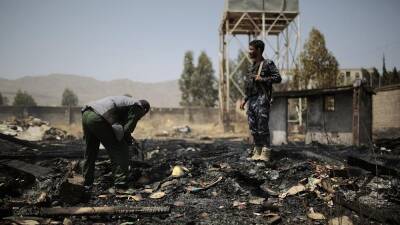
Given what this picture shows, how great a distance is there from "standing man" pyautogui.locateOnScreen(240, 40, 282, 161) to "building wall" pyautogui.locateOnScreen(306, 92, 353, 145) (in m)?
7.48

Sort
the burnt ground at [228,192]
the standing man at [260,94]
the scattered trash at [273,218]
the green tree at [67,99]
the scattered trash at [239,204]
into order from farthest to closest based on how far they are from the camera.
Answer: the green tree at [67,99], the standing man at [260,94], the scattered trash at [239,204], the burnt ground at [228,192], the scattered trash at [273,218]

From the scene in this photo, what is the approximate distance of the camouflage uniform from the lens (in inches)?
213

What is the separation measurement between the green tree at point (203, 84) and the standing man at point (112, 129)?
38.5 m

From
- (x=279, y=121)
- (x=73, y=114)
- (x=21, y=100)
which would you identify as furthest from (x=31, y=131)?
(x=21, y=100)

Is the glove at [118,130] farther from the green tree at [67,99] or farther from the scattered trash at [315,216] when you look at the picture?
the green tree at [67,99]

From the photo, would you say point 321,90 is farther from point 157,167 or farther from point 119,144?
point 119,144

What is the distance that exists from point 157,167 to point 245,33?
15718 millimetres

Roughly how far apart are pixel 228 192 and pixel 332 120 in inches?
403

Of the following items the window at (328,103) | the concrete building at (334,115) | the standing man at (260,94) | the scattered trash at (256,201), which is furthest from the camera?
the window at (328,103)

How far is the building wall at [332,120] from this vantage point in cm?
1279

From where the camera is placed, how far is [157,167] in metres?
5.81

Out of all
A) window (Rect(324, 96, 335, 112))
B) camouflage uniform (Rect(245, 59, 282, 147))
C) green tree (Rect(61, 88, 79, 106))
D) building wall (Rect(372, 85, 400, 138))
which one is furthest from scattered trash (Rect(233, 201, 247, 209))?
green tree (Rect(61, 88, 79, 106))

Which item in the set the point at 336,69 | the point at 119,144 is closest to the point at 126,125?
the point at 119,144

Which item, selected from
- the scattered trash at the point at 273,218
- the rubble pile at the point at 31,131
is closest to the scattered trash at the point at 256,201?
the scattered trash at the point at 273,218
